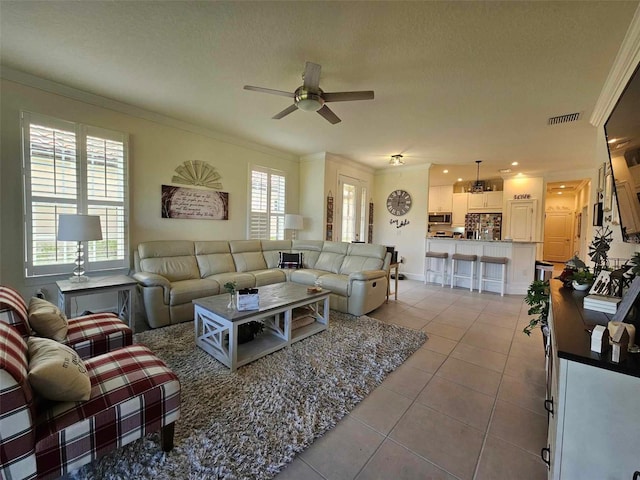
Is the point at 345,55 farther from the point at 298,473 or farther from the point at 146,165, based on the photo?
the point at 146,165

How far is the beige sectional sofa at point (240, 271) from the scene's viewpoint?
3246 mm

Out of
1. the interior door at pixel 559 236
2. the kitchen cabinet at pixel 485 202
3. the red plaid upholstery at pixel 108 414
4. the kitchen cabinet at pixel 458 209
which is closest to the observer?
the red plaid upholstery at pixel 108 414

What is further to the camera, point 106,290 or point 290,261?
point 290,261

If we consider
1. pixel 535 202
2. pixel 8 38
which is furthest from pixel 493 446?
pixel 535 202

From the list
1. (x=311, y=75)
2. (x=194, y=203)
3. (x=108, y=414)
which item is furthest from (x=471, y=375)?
(x=194, y=203)

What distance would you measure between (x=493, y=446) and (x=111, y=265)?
4.32 meters

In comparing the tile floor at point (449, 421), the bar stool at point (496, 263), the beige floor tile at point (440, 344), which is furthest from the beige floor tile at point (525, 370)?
the bar stool at point (496, 263)

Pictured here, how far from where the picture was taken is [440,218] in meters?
8.61

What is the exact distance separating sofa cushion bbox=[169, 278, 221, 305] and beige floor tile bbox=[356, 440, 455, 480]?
8.89ft

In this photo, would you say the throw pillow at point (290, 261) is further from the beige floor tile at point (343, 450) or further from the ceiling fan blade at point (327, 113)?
the beige floor tile at point (343, 450)

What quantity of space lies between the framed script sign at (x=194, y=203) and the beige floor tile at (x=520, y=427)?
14.4 feet

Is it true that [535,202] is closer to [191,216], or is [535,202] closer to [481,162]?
[481,162]

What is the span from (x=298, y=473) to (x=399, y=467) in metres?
0.54

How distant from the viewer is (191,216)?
434cm
